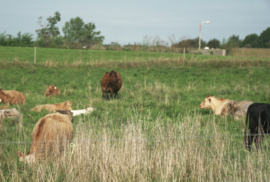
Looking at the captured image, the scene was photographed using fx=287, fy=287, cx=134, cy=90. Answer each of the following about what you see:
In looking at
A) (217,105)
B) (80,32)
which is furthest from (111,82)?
(80,32)

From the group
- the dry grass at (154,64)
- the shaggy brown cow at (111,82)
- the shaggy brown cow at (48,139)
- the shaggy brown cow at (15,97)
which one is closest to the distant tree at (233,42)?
the dry grass at (154,64)

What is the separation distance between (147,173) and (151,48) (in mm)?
35586

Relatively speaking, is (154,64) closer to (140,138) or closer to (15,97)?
(15,97)

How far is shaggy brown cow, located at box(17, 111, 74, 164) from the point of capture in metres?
5.32

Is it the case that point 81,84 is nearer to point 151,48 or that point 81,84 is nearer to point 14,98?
point 14,98

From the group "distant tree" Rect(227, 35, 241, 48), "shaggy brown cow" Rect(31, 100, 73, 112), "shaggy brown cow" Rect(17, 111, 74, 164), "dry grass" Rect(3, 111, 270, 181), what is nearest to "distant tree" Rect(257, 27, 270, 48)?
"distant tree" Rect(227, 35, 241, 48)

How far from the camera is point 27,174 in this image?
5.19 metres

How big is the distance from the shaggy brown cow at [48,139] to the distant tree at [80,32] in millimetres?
83314

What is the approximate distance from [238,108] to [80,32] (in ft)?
292

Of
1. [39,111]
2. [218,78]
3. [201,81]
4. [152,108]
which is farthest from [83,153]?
[218,78]

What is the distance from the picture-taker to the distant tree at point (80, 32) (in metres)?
90.0

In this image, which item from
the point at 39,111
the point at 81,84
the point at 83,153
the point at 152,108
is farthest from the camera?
the point at 81,84

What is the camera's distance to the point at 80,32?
94.6m

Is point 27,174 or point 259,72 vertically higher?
point 259,72
